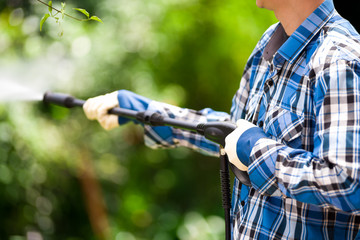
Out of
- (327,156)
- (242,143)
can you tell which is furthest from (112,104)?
(327,156)

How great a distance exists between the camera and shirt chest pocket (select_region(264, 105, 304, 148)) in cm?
103

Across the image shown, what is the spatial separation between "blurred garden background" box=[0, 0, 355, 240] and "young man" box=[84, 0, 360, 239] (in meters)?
1.47

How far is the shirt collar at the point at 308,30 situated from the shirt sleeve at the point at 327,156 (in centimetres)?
12

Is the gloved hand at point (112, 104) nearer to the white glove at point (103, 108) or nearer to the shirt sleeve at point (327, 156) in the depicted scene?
the white glove at point (103, 108)

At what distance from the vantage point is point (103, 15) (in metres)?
2.62

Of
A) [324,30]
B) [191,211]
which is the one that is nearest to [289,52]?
[324,30]

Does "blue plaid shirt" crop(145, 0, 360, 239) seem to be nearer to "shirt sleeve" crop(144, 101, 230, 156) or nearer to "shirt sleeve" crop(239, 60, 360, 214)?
"shirt sleeve" crop(239, 60, 360, 214)

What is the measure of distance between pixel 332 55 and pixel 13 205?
224 centimetres

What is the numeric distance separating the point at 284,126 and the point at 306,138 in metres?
0.06

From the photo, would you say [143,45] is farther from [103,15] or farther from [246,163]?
[246,163]

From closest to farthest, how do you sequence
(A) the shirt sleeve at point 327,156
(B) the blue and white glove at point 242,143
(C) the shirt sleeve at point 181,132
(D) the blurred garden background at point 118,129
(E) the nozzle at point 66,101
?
1. (A) the shirt sleeve at point 327,156
2. (B) the blue and white glove at point 242,143
3. (C) the shirt sleeve at point 181,132
4. (E) the nozzle at point 66,101
5. (D) the blurred garden background at point 118,129

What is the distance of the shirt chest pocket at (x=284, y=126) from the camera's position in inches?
40.4

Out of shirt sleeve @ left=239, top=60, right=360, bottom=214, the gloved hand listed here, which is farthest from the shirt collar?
the gloved hand

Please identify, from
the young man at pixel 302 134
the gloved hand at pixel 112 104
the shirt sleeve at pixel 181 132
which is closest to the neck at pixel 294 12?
the young man at pixel 302 134
